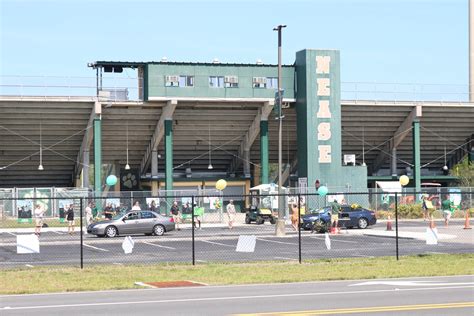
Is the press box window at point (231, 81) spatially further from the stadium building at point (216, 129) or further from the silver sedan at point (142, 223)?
the silver sedan at point (142, 223)

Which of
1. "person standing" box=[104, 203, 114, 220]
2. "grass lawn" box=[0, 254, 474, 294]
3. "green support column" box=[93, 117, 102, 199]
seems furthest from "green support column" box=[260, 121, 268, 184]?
"grass lawn" box=[0, 254, 474, 294]

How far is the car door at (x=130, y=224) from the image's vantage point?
3953 centimetres

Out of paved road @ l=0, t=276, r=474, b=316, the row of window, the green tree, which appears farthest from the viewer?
the green tree

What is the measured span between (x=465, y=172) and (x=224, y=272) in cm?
4783

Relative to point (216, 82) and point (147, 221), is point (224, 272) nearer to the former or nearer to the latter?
point (147, 221)

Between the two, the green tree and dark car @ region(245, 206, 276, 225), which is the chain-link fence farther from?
the green tree

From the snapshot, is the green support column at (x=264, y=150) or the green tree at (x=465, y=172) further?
the green tree at (x=465, y=172)

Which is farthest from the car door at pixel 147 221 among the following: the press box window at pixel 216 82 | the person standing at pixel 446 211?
the press box window at pixel 216 82

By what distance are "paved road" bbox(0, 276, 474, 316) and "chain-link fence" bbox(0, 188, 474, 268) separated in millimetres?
5031

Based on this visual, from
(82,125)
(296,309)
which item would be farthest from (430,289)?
(82,125)

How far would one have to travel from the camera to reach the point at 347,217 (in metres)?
43.3

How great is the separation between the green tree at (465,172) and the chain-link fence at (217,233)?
40.4ft

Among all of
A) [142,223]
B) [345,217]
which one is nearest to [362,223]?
[345,217]

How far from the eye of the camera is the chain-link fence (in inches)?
1087
